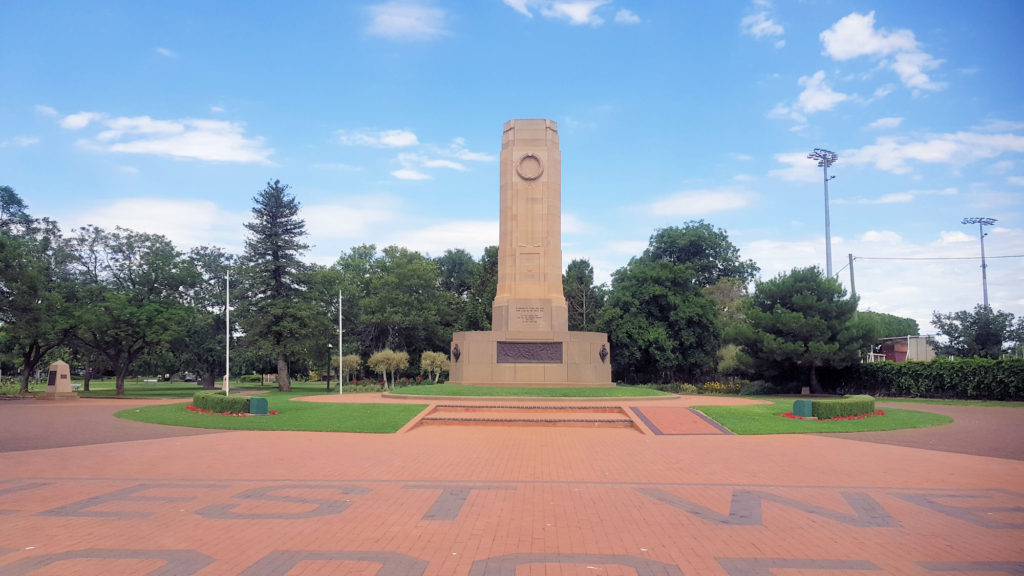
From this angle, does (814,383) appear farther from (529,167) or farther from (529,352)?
(529,167)

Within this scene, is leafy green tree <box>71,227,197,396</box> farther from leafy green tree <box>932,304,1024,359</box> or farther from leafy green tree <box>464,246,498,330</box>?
leafy green tree <box>932,304,1024,359</box>

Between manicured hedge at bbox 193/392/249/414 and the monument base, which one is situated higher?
the monument base

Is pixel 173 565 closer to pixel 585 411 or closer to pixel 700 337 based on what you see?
pixel 585 411

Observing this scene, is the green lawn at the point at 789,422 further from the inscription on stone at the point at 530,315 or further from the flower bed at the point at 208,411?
the flower bed at the point at 208,411

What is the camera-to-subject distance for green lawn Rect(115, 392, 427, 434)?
64.1 ft

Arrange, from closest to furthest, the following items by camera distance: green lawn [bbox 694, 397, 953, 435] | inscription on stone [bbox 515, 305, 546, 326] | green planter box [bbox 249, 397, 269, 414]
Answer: green lawn [bbox 694, 397, 953, 435] → green planter box [bbox 249, 397, 269, 414] → inscription on stone [bbox 515, 305, 546, 326]

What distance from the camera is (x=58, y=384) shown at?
36.2 m

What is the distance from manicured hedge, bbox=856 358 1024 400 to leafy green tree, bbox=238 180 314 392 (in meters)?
33.9

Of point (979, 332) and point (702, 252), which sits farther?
point (702, 252)

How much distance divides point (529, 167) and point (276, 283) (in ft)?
68.4

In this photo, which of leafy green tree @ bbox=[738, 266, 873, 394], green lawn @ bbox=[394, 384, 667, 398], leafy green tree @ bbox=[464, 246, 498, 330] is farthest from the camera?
leafy green tree @ bbox=[464, 246, 498, 330]

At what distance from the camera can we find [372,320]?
53.1m

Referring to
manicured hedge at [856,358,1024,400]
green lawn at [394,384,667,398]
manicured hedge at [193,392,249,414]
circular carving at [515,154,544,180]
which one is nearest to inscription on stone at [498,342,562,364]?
green lawn at [394,384,667,398]

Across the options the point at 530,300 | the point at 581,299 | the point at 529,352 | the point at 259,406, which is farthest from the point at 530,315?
the point at 581,299
